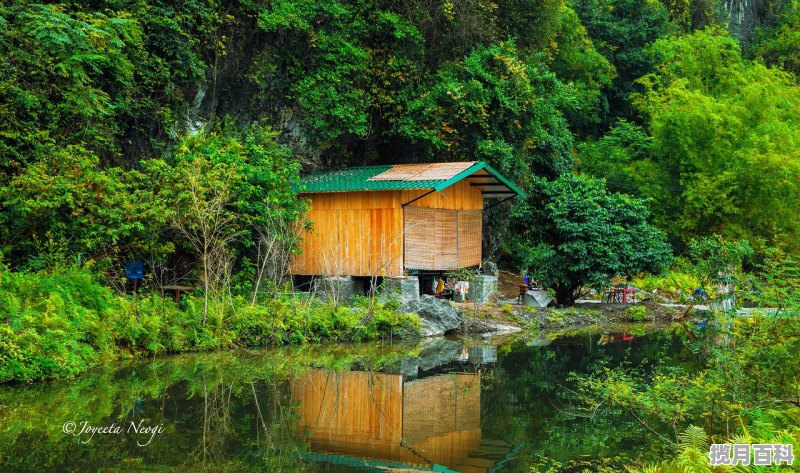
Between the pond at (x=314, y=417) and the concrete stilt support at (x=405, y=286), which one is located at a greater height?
the concrete stilt support at (x=405, y=286)

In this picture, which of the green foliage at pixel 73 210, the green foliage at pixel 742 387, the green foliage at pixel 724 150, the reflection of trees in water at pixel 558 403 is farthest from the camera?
the green foliage at pixel 724 150

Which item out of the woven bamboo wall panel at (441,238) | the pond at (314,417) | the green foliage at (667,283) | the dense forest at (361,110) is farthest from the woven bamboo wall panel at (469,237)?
the pond at (314,417)

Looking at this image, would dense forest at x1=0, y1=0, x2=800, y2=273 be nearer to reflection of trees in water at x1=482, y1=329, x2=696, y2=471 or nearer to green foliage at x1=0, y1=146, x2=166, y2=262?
green foliage at x1=0, y1=146, x2=166, y2=262

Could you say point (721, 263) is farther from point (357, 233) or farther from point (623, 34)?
point (623, 34)

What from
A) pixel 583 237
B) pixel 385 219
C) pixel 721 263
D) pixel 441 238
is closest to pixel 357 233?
pixel 385 219

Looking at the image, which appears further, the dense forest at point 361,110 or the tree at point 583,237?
the tree at point 583,237

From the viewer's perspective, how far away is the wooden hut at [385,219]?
19.2m

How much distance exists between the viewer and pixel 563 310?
20.3m

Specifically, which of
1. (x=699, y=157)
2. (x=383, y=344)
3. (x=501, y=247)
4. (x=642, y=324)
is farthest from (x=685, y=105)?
(x=383, y=344)

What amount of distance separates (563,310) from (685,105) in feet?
39.3

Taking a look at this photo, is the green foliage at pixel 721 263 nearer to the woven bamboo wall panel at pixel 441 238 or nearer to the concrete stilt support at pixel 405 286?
the concrete stilt support at pixel 405 286

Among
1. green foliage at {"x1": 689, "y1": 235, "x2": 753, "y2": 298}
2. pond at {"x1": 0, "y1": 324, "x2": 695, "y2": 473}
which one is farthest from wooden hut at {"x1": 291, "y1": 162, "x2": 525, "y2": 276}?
green foliage at {"x1": 689, "y1": 235, "x2": 753, "y2": 298}

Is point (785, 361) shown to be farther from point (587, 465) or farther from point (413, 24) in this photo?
point (413, 24)

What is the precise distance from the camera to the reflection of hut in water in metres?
8.09
